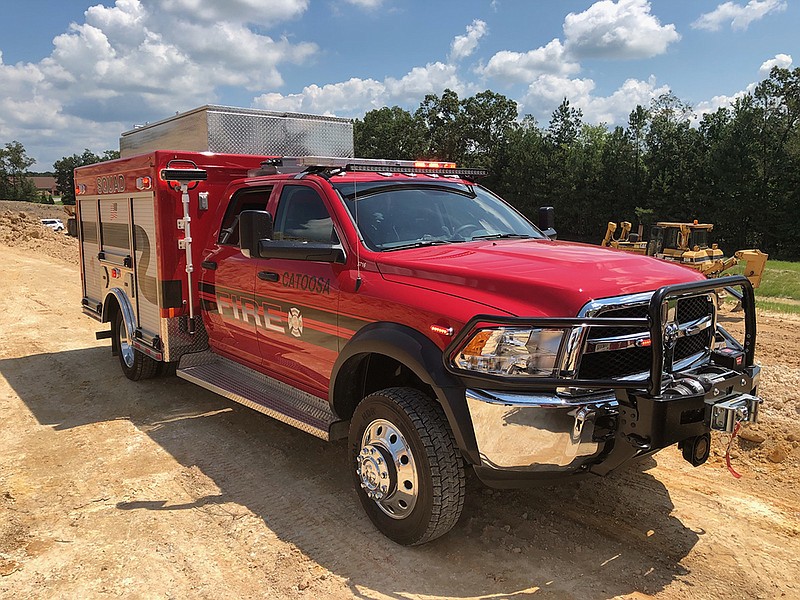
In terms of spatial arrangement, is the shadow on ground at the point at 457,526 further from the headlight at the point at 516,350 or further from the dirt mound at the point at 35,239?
the dirt mound at the point at 35,239

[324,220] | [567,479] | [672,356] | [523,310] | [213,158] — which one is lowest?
[567,479]

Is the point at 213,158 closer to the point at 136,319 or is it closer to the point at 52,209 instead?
the point at 136,319

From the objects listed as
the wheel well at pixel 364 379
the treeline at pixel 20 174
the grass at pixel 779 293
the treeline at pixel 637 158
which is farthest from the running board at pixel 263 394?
the treeline at pixel 20 174

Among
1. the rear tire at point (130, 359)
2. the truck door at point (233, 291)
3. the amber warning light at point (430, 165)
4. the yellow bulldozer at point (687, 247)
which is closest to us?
the truck door at point (233, 291)

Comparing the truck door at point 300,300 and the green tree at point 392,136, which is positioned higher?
the green tree at point 392,136

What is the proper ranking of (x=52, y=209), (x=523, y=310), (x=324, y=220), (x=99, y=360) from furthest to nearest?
(x=52, y=209) < (x=99, y=360) < (x=324, y=220) < (x=523, y=310)

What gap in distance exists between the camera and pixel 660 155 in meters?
42.9

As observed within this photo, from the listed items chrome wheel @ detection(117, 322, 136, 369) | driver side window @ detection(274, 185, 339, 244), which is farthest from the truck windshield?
chrome wheel @ detection(117, 322, 136, 369)

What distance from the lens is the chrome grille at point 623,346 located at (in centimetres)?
312

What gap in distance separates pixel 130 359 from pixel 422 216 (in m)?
4.34

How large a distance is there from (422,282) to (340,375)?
0.93 metres

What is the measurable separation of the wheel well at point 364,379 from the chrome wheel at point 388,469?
45 cm

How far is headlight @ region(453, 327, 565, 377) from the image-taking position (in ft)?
10.1

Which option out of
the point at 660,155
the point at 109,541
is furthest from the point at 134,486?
the point at 660,155
